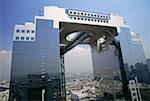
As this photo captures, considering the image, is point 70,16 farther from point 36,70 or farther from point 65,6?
point 36,70

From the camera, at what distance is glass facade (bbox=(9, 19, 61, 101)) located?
3.13m

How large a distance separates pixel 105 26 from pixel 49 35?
165 centimetres

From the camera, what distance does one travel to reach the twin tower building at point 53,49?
10.5 feet


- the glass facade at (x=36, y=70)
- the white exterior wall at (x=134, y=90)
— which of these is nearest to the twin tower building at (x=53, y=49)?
the glass facade at (x=36, y=70)

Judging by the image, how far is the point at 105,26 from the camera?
4387 millimetres

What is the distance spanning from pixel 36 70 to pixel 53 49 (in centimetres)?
62

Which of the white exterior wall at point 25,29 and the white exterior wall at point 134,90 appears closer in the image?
the white exterior wall at point 25,29

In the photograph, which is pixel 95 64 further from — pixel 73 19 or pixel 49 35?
pixel 49 35

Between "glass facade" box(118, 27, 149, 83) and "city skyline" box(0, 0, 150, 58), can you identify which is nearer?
"city skyline" box(0, 0, 150, 58)

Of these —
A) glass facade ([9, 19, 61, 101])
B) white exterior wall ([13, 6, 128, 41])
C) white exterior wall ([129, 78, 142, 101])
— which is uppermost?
white exterior wall ([13, 6, 128, 41])

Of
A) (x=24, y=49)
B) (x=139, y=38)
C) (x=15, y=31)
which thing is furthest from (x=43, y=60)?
(x=139, y=38)

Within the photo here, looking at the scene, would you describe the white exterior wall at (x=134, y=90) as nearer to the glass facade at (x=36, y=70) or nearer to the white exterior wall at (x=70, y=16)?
the white exterior wall at (x=70, y=16)

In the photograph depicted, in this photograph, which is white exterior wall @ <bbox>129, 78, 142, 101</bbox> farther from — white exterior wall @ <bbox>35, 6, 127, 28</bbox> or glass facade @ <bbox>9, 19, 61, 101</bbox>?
glass facade @ <bbox>9, 19, 61, 101</bbox>

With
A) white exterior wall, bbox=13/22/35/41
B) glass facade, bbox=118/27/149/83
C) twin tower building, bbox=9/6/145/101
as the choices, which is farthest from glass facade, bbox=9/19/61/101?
glass facade, bbox=118/27/149/83
